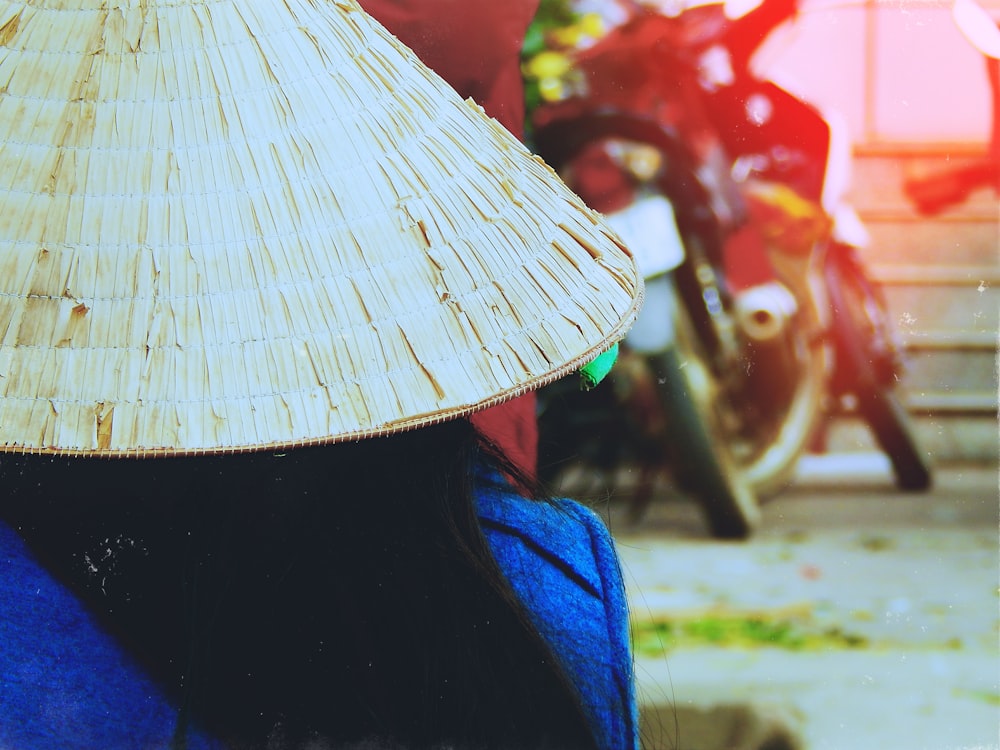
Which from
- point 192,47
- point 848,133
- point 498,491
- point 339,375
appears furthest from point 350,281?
point 848,133

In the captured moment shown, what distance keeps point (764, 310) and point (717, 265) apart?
0.24 meters

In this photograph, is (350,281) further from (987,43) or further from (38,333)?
(987,43)

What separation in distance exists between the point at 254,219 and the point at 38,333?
157mm

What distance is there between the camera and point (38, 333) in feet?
2.19

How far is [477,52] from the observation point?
1502 millimetres

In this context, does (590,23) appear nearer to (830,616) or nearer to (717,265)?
(717,265)

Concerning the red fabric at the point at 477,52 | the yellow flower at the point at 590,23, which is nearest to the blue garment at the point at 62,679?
the red fabric at the point at 477,52

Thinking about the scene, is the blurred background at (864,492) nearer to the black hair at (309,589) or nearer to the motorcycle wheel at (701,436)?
the motorcycle wheel at (701,436)

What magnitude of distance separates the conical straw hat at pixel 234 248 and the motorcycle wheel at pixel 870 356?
276 cm

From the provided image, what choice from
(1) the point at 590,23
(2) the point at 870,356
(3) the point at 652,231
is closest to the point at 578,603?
(3) the point at 652,231

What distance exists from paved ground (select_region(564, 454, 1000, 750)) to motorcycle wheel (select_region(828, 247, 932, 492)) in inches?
6.3

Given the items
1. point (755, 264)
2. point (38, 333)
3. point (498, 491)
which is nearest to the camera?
point (38, 333)

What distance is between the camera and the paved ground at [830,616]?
2523mm

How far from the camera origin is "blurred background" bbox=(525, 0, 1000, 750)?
8.62ft
